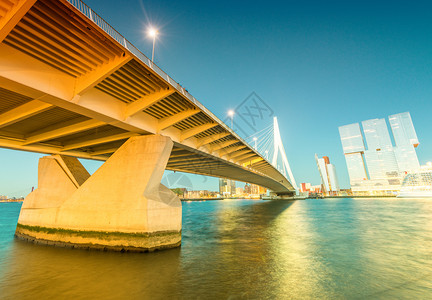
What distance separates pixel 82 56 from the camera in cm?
771

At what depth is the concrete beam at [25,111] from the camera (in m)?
9.50

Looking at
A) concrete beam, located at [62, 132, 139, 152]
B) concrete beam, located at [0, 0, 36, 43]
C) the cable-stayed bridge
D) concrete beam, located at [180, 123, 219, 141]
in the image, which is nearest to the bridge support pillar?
the cable-stayed bridge

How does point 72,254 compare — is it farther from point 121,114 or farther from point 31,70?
point 31,70

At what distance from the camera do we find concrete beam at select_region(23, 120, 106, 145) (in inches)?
471

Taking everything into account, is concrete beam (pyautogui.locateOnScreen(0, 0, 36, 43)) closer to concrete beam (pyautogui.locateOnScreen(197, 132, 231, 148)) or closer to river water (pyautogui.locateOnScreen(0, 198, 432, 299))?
river water (pyautogui.locateOnScreen(0, 198, 432, 299))

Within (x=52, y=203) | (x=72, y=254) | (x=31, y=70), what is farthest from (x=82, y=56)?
(x=52, y=203)

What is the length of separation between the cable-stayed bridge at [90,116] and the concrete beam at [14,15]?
3 centimetres

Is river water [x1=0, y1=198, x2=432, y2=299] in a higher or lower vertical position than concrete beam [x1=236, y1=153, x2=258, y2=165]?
lower

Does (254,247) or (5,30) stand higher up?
(5,30)

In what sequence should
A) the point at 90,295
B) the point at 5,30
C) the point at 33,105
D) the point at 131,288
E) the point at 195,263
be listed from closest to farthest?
the point at 5,30, the point at 90,295, the point at 131,288, the point at 195,263, the point at 33,105

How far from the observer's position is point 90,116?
1024cm

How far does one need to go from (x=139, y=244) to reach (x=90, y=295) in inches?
156

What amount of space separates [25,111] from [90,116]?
126 inches

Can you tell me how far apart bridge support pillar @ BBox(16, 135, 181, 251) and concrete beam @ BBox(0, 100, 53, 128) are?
15.1 feet
